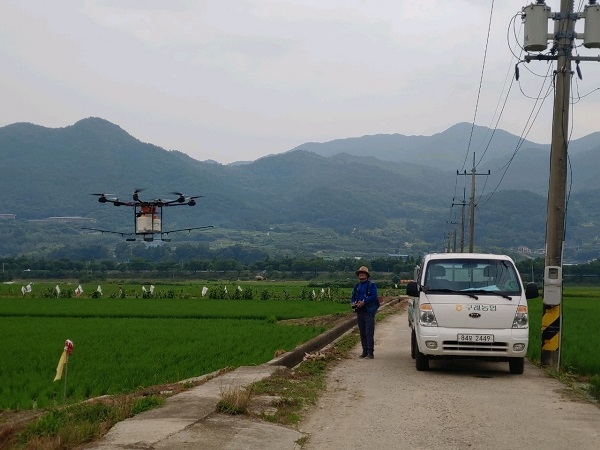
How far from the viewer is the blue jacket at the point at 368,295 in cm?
1583

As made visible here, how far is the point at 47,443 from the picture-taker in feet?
23.0

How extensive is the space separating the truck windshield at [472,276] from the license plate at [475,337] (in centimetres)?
84

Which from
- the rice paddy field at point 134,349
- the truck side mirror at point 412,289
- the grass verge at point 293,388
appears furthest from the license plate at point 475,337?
the grass verge at point 293,388

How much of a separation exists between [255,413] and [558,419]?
3640mm

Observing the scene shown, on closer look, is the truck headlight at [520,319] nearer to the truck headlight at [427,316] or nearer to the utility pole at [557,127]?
the truck headlight at [427,316]

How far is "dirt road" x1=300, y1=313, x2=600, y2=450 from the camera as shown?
8.26m

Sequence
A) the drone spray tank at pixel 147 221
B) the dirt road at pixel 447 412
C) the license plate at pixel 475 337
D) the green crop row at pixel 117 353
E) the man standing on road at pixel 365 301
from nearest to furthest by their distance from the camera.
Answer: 1. the dirt road at pixel 447 412
2. the green crop row at pixel 117 353
3. the license plate at pixel 475 337
4. the man standing on road at pixel 365 301
5. the drone spray tank at pixel 147 221

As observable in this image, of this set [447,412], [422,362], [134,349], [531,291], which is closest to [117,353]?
[134,349]

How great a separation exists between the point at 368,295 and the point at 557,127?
497 cm

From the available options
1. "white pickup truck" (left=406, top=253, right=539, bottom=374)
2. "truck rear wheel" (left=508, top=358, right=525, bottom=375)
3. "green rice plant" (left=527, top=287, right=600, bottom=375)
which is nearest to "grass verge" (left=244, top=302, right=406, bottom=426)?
"white pickup truck" (left=406, top=253, right=539, bottom=374)

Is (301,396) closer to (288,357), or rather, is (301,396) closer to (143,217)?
(288,357)

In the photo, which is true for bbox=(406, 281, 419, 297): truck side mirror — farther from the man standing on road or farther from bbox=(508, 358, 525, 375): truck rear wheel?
bbox=(508, 358, 525, 375): truck rear wheel

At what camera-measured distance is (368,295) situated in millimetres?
15867

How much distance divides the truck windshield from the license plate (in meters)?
0.84
